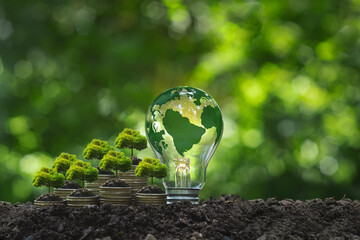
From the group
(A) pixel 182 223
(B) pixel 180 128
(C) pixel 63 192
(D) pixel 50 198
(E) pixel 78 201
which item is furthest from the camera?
(B) pixel 180 128

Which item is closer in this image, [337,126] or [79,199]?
[79,199]

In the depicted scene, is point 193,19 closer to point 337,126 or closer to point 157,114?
point 337,126

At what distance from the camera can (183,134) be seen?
157 inches

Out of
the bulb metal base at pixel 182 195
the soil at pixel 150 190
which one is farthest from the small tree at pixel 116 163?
the bulb metal base at pixel 182 195

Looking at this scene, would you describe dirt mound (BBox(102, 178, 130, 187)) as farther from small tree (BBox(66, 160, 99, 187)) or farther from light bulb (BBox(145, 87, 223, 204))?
light bulb (BBox(145, 87, 223, 204))

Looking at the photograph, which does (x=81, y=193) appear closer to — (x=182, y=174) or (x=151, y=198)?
(x=151, y=198)

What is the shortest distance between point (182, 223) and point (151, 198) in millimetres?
525

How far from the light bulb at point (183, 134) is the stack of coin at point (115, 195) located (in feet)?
1.61

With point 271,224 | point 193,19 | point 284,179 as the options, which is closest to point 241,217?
point 271,224

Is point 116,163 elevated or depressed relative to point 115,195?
elevated

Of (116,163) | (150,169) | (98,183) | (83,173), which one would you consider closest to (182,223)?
(150,169)

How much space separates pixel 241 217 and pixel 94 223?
36.8 inches

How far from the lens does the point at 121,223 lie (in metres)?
2.90

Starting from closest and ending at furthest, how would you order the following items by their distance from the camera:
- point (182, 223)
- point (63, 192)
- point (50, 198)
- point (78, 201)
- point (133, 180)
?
point (182, 223), point (78, 201), point (50, 198), point (63, 192), point (133, 180)
